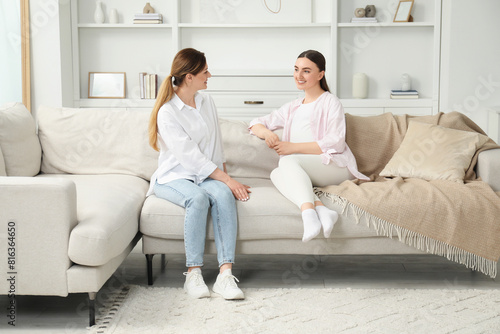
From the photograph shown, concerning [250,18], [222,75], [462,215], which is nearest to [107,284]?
[462,215]

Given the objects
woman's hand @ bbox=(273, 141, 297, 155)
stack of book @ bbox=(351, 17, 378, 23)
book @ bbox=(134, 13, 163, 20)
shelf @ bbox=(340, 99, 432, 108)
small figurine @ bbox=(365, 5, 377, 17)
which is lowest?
woman's hand @ bbox=(273, 141, 297, 155)

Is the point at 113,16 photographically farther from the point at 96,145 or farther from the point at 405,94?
the point at 405,94

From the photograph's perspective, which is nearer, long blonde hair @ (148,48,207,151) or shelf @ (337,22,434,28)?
long blonde hair @ (148,48,207,151)

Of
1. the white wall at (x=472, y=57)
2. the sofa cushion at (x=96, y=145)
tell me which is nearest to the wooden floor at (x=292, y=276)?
the sofa cushion at (x=96, y=145)

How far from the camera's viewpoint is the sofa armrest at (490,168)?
293cm

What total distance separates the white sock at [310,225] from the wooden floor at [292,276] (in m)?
0.32

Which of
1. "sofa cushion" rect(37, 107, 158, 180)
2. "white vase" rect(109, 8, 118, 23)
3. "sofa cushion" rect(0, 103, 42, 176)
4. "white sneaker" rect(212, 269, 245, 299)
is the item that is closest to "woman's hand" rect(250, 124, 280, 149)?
"sofa cushion" rect(37, 107, 158, 180)

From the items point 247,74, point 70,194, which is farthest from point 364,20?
point 70,194

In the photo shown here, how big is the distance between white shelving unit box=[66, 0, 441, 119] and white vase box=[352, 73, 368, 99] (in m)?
0.07

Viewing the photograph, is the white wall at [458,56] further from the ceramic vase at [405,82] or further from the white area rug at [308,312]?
the white area rug at [308,312]

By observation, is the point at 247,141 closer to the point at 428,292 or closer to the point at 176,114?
the point at 176,114

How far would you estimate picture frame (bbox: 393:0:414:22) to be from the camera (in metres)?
5.21

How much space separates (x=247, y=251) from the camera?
272 centimetres

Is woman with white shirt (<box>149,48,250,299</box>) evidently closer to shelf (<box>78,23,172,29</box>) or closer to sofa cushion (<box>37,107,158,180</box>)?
sofa cushion (<box>37,107,158,180</box>)
